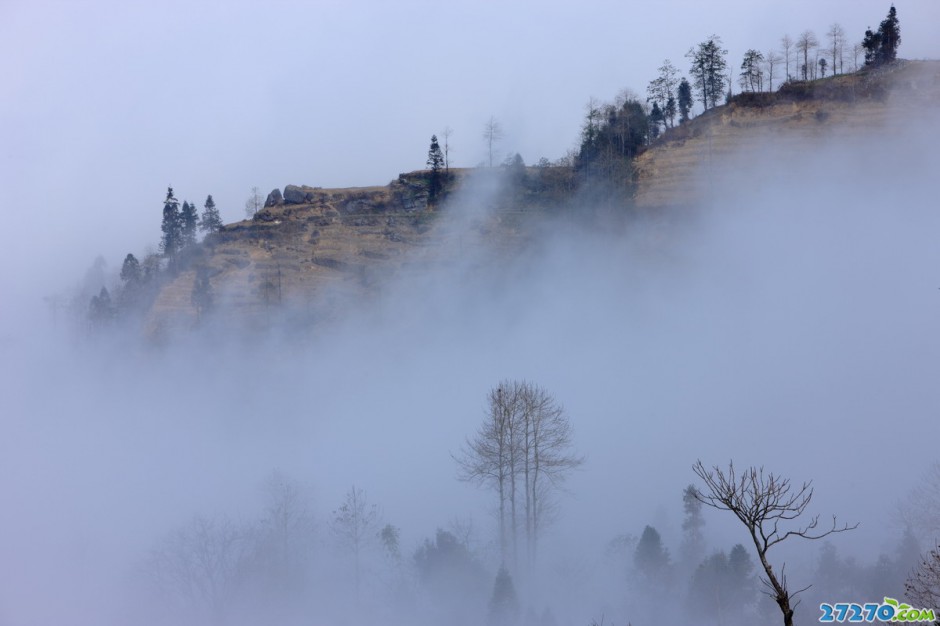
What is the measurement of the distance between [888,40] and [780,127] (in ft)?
44.9

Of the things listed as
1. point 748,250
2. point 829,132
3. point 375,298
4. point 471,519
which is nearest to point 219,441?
point 375,298

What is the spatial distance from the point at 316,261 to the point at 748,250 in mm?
39812

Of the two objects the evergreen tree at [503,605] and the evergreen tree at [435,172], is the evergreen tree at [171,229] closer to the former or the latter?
the evergreen tree at [435,172]

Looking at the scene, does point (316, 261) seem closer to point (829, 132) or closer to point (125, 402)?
point (125, 402)

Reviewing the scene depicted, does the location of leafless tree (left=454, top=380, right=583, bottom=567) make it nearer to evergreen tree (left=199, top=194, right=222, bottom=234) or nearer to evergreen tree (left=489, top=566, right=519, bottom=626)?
evergreen tree (left=489, top=566, right=519, bottom=626)

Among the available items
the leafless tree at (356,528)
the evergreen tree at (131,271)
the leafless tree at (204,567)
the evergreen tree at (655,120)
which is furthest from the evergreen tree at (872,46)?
the evergreen tree at (131,271)

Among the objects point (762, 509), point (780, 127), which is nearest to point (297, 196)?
point (780, 127)

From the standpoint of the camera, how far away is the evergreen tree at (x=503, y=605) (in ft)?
91.9

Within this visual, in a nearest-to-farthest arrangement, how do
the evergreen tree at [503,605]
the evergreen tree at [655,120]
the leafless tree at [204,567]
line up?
the evergreen tree at [503,605], the leafless tree at [204,567], the evergreen tree at [655,120]

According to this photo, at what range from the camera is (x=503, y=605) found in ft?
92.5

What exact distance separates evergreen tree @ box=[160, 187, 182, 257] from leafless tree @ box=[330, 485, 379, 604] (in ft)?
180

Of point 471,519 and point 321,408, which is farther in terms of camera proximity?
point 321,408

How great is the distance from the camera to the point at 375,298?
69.6 metres

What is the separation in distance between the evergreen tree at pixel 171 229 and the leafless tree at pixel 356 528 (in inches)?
2164
